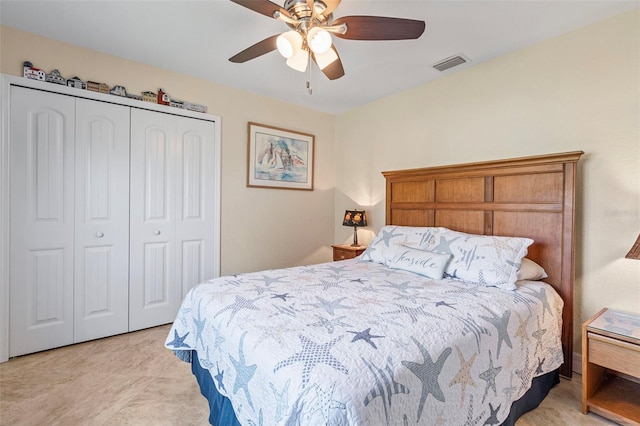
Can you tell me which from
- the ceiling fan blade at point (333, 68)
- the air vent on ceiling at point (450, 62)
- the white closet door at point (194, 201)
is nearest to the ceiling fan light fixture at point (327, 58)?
the ceiling fan blade at point (333, 68)

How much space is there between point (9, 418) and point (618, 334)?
133 inches

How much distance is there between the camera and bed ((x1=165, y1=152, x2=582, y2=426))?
99 cm

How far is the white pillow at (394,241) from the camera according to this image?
2562 millimetres

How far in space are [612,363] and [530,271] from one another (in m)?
0.63

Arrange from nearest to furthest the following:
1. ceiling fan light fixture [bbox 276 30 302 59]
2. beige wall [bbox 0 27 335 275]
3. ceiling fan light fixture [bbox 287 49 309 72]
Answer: ceiling fan light fixture [bbox 276 30 302 59] → ceiling fan light fixture [bbox 287 49 309 72] → beige wall [bbox 0 27 335 275]

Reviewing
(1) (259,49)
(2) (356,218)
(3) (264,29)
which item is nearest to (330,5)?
(1) (259,49)

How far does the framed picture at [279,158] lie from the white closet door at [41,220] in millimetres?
1666

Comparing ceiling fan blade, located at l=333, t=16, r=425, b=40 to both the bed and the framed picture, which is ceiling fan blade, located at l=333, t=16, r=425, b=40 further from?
the framed picture

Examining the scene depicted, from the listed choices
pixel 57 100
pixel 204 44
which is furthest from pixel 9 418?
pixel 204 44

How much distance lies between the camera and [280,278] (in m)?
2.07

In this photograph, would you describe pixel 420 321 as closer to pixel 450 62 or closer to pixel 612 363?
pixel 612 363

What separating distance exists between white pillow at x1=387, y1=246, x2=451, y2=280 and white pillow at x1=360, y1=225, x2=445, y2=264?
3.6 inches

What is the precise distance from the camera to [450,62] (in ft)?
8.73

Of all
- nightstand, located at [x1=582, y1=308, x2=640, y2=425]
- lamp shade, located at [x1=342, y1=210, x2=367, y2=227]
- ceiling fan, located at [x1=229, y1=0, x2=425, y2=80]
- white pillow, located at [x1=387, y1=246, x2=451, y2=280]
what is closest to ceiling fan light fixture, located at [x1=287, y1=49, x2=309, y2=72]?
ceiling fan, located at [x1=229, y1=0, x2=425, y2=80]
